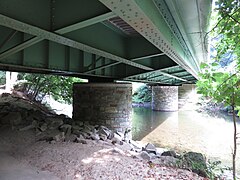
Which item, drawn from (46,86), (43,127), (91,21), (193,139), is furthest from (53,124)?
(193,139)


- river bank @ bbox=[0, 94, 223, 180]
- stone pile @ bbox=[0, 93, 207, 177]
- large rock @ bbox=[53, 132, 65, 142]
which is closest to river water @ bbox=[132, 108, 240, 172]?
stone pile @ bbox=[0, 93, 207, 177]

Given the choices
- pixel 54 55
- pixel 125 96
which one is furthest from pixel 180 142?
pixel 54 55

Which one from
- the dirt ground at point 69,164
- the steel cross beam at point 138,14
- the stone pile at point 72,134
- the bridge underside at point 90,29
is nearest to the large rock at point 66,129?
the stone pile at point 72,134

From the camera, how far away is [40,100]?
1542 centimetres

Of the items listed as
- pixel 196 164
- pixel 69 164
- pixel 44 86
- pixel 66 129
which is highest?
pixel 44 86

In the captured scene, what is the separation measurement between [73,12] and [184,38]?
4.79m

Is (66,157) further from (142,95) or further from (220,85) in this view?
(142,95)

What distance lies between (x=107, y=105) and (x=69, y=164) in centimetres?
527

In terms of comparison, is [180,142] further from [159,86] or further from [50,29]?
[159,86]

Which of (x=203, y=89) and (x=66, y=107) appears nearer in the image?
(x=203, y=89)

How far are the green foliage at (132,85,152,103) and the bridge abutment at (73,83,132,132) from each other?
24.5 metres

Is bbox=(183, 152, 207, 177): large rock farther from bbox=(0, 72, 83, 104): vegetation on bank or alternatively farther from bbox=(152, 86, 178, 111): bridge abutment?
bbox=(152, 86, 178, 111): bridge abutment

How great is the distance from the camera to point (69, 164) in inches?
188

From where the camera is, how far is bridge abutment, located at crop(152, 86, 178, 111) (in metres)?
26.6
